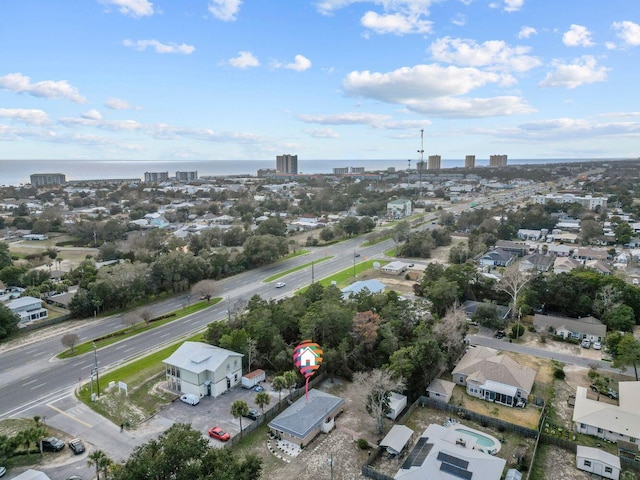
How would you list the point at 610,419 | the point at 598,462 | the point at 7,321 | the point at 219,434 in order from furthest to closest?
the point at 7,321
the point at 610,419
the point at 219,434
the point at 598,462

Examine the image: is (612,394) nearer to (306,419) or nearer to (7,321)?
(306,419)

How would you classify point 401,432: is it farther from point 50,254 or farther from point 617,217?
point 617,217

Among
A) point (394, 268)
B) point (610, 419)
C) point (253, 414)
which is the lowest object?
point (253, 414)

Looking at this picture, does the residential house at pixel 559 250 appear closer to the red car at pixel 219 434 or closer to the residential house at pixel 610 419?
the residential house at pixel 610 419

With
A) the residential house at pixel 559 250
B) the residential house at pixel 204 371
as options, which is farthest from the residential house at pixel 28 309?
the residential house at pixel 559 250

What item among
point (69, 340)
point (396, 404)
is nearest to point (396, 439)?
point (396, 404)

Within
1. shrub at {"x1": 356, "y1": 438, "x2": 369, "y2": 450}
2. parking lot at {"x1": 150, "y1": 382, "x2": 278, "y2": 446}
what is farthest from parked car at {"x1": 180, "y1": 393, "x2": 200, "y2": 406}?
shrub at {"x1": 356, "y1": 438, "x2": 369, "y2": 450}
